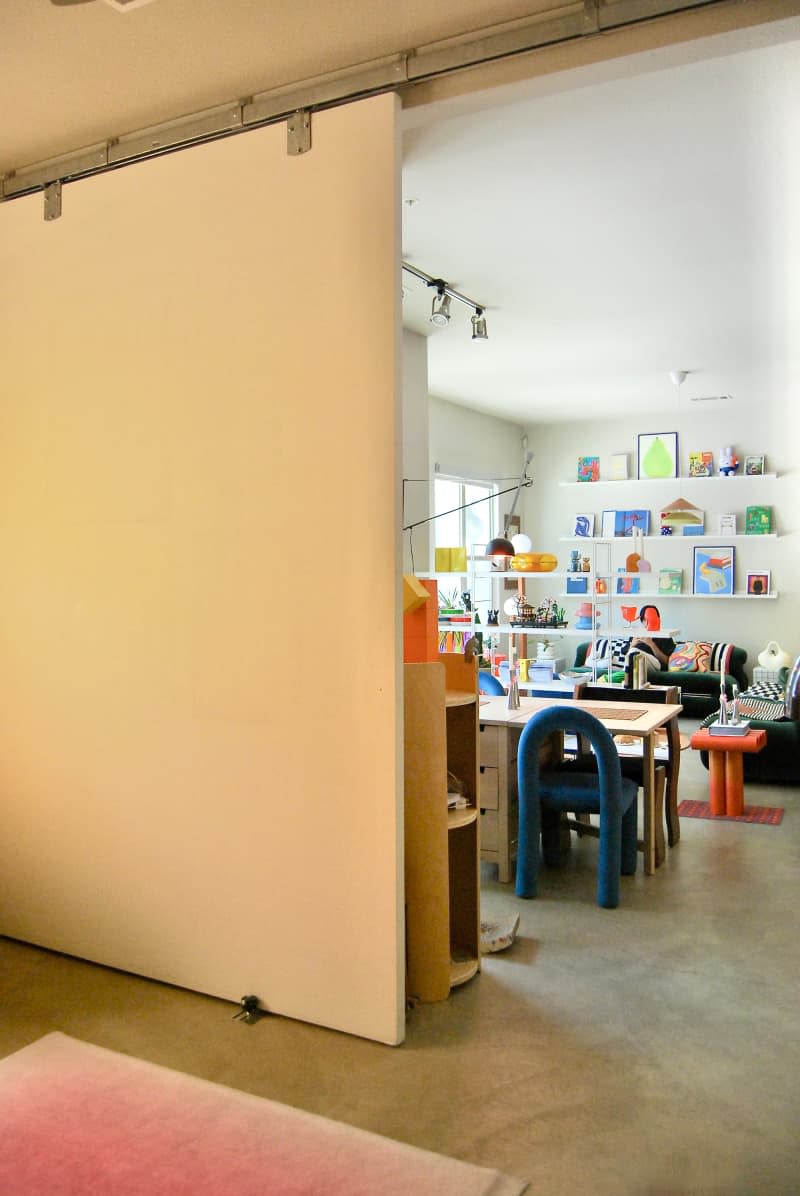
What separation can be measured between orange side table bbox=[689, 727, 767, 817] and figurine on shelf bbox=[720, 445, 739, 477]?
15.4 feet

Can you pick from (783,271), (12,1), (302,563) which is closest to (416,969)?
(302,563)

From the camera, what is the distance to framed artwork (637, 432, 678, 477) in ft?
33.2

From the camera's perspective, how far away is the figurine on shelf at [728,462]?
9695mm

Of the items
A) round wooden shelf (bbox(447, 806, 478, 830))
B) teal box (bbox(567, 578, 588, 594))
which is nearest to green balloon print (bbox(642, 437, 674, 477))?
teal box (bbox(567, 578, 588, 594))

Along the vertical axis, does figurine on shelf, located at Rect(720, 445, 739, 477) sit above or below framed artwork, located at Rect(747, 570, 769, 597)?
above

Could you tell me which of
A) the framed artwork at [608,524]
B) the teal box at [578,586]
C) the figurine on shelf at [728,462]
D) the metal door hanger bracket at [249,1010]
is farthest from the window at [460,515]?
the metal door hanger bracket at [249,1010]

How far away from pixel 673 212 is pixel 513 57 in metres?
1.84

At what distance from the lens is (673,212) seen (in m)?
4.38

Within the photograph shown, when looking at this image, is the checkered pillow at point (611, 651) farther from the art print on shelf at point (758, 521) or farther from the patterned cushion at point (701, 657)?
the art print on shelf at point (758, 521)

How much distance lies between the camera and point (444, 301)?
529cm

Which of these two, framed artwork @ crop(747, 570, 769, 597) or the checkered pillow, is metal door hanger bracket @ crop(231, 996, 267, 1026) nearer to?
the checkered pillow

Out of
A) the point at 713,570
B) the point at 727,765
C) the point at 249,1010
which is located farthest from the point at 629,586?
the point at 249,1010

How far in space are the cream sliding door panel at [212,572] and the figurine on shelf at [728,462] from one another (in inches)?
297

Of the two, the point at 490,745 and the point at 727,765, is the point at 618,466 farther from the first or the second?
the point at 490,745
